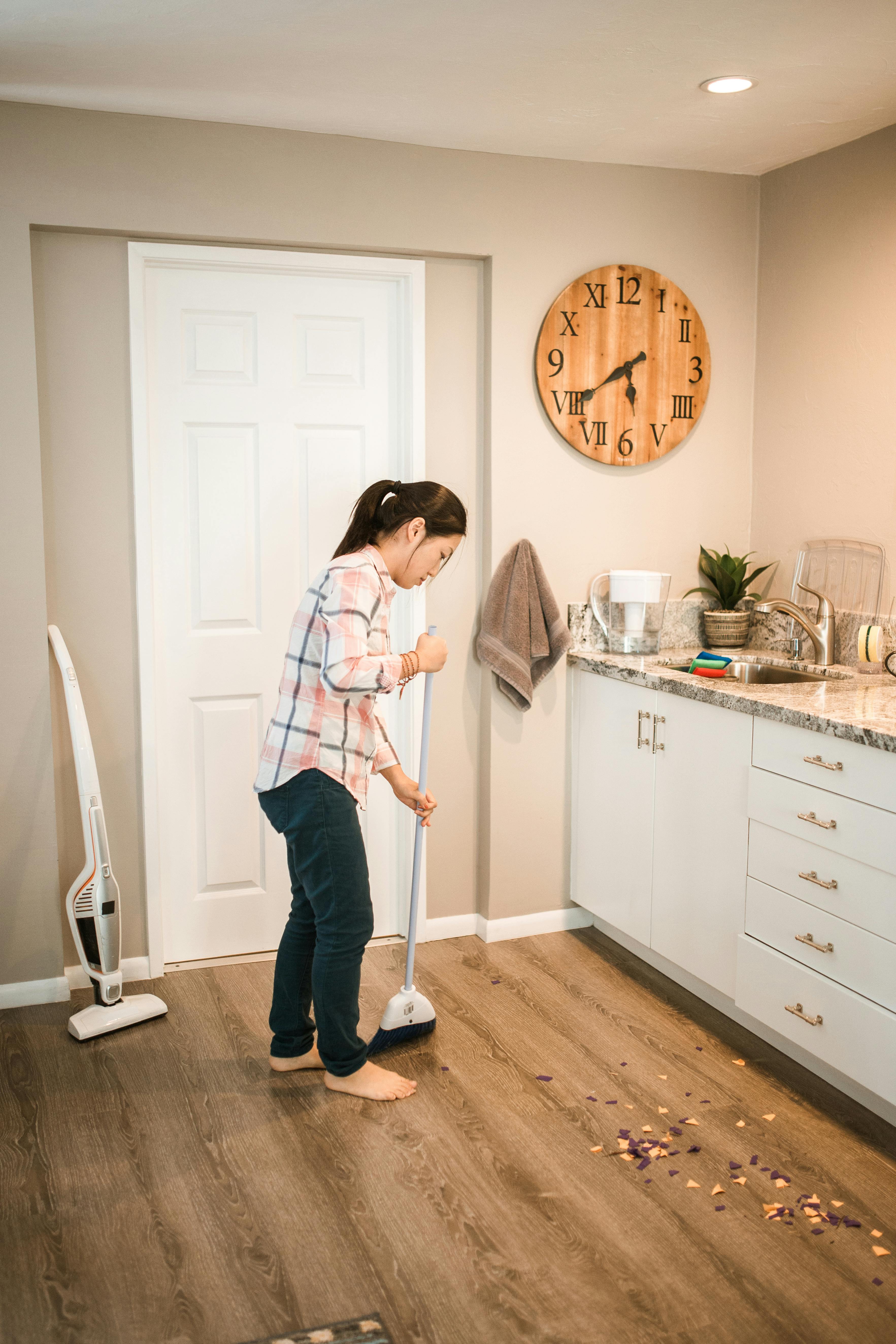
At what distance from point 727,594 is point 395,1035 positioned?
1.76 metres

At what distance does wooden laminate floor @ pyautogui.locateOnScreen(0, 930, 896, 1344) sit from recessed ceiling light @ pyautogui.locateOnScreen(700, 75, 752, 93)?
2.35 meters

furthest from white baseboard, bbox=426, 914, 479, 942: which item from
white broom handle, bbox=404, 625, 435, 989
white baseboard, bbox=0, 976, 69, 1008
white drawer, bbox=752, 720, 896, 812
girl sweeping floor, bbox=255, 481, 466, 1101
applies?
white drawer, bbox=752, 720, 896, 812

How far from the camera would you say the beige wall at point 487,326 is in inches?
108

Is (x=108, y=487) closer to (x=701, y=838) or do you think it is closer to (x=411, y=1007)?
(x=411, y=1007)

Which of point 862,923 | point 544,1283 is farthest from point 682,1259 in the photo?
point 862,923

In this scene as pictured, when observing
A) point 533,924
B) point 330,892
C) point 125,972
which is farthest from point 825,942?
point 125,972

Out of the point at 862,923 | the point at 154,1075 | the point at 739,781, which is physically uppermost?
the point at 739,781

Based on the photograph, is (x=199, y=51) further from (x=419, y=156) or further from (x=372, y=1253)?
(x=372, y=1253)

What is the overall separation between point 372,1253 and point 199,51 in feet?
8.22

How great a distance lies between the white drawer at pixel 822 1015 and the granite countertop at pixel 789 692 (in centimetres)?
56

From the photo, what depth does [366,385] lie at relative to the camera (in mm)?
3166

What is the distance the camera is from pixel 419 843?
267cm

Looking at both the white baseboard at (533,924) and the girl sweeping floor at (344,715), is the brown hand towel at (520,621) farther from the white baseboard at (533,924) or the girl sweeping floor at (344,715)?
the girl sweeping floor at (344,715)

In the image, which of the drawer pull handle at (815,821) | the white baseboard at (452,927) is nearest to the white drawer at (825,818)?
the drawer pull handle at (815,821)
